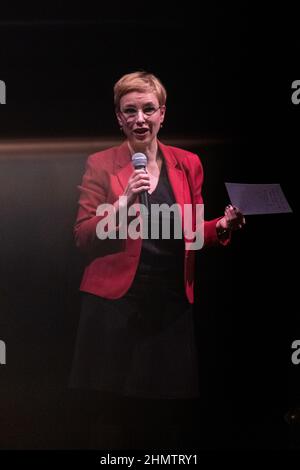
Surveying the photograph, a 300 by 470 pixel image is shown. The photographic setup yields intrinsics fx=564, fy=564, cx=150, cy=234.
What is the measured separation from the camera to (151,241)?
7.75 ft

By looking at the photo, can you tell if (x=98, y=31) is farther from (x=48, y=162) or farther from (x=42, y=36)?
(x=48, y=162)

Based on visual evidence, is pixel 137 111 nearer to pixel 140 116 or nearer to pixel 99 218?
pixel 140 116

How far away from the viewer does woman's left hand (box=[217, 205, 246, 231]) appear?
2374mm

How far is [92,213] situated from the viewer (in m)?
2.37

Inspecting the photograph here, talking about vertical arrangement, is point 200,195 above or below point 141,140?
below

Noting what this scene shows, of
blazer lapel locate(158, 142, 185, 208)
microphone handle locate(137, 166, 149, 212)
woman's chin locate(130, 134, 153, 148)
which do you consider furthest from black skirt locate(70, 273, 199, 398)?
woman's chin locate(130, 134, 153, 148)

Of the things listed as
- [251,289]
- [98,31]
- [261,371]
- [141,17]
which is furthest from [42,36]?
[261,371]

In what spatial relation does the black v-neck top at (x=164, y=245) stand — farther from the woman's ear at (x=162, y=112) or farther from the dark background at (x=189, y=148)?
the woman's ear at (x=162, y=112)

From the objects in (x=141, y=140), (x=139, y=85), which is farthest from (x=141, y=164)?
(x=139, y=85)

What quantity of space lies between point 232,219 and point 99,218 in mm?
559

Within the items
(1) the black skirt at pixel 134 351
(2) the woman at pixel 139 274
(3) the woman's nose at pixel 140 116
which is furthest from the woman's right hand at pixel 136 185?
(1) the black skirt at pixel 134 351

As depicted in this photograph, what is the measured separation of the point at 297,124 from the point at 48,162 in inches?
41.9

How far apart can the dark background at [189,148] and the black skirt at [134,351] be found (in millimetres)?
62

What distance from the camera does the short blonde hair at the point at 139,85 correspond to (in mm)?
2389
